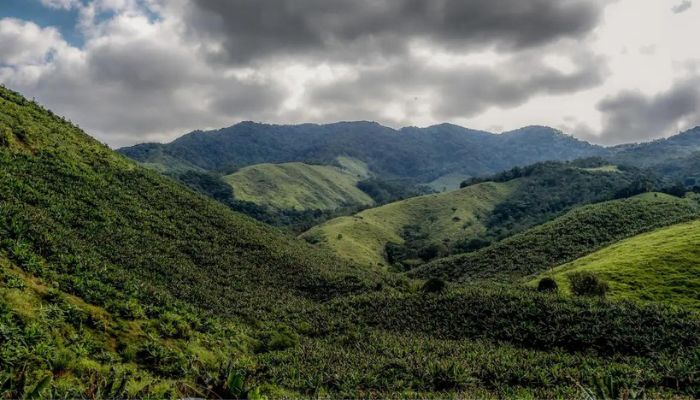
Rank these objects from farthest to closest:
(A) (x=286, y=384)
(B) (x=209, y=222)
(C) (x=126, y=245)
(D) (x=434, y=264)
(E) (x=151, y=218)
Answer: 1. (D) (x=434, y=264)
2. (B) (x=209, y=222)
3. (E) (x=151, y=218)
4. (C) (x=126, y=245)
5. (A) (x=286, y=384)

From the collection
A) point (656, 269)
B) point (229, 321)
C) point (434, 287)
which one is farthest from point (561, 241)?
point (229, 321)

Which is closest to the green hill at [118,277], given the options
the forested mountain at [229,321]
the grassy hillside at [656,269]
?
the forested mountain at [229,321]

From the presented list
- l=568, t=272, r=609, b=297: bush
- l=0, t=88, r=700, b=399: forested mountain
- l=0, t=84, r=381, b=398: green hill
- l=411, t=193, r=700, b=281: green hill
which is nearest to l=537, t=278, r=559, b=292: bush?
l=568, t=272, r=609, b=297: bush

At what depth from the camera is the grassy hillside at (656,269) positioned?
56.6m

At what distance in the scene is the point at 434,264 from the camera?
125 meters

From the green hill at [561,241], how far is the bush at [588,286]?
3673cm

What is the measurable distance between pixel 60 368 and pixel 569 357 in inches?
1344

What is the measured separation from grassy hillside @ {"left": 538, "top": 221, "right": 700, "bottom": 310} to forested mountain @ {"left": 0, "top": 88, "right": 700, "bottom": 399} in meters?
15.3

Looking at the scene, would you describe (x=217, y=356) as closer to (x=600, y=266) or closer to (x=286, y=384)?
(x=286, y=384)

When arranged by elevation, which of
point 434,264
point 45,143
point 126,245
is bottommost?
point 434,264

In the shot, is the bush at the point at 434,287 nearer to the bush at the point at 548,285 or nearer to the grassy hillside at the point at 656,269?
the bush at the point at 548,285

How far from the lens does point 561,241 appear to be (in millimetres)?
111375

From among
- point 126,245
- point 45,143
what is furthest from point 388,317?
point 45,143

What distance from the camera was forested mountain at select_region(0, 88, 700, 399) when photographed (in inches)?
802
